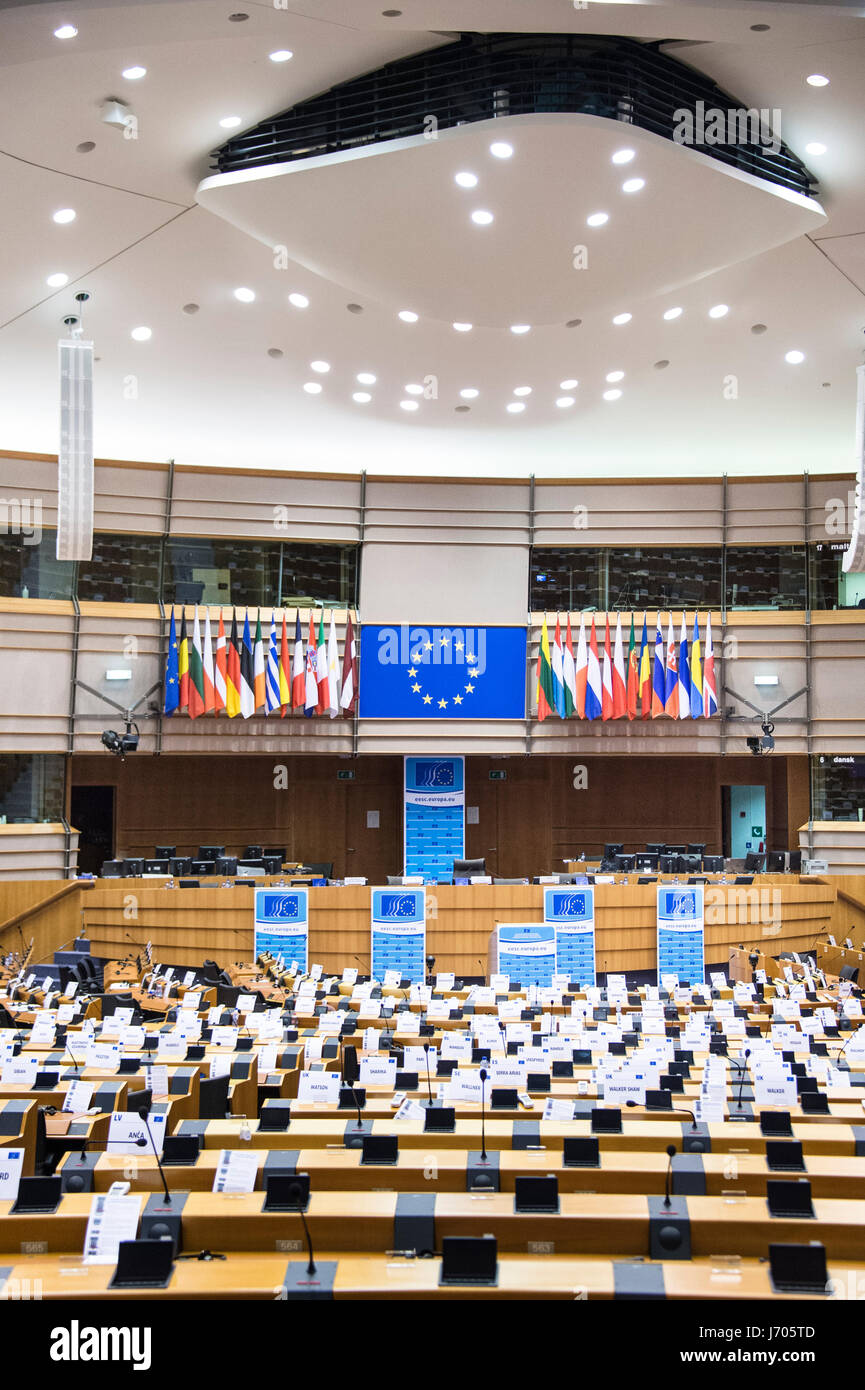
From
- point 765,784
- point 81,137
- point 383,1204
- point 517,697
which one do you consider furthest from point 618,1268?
point 765,784

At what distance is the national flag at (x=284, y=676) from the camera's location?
21969 millimetres

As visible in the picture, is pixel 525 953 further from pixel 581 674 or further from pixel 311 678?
pixel 311 678

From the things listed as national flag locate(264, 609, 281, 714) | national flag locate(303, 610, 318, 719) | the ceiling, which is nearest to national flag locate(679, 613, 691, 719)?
the ceiling

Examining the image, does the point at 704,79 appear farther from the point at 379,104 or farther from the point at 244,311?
the point at 244,311

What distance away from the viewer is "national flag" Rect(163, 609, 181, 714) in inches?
848

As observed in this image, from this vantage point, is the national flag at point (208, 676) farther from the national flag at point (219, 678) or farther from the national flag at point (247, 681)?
the national flag at point (247, 681)

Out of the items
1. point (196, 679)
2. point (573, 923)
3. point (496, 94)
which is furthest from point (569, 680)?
point (496, 94)

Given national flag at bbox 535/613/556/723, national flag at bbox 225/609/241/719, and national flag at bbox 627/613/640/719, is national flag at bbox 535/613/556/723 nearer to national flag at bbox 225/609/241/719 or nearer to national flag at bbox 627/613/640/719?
national flag at bbox 627/613/640/719

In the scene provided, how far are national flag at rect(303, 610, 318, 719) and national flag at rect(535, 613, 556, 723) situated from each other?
167 inches

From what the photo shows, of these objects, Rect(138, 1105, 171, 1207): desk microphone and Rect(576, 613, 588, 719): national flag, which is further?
Rect(576, 613, 588, 719): national flag

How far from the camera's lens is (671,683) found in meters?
22.6

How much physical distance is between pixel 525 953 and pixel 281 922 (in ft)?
12.9

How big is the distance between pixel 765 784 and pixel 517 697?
6.89 m

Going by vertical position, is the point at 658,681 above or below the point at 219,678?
above
